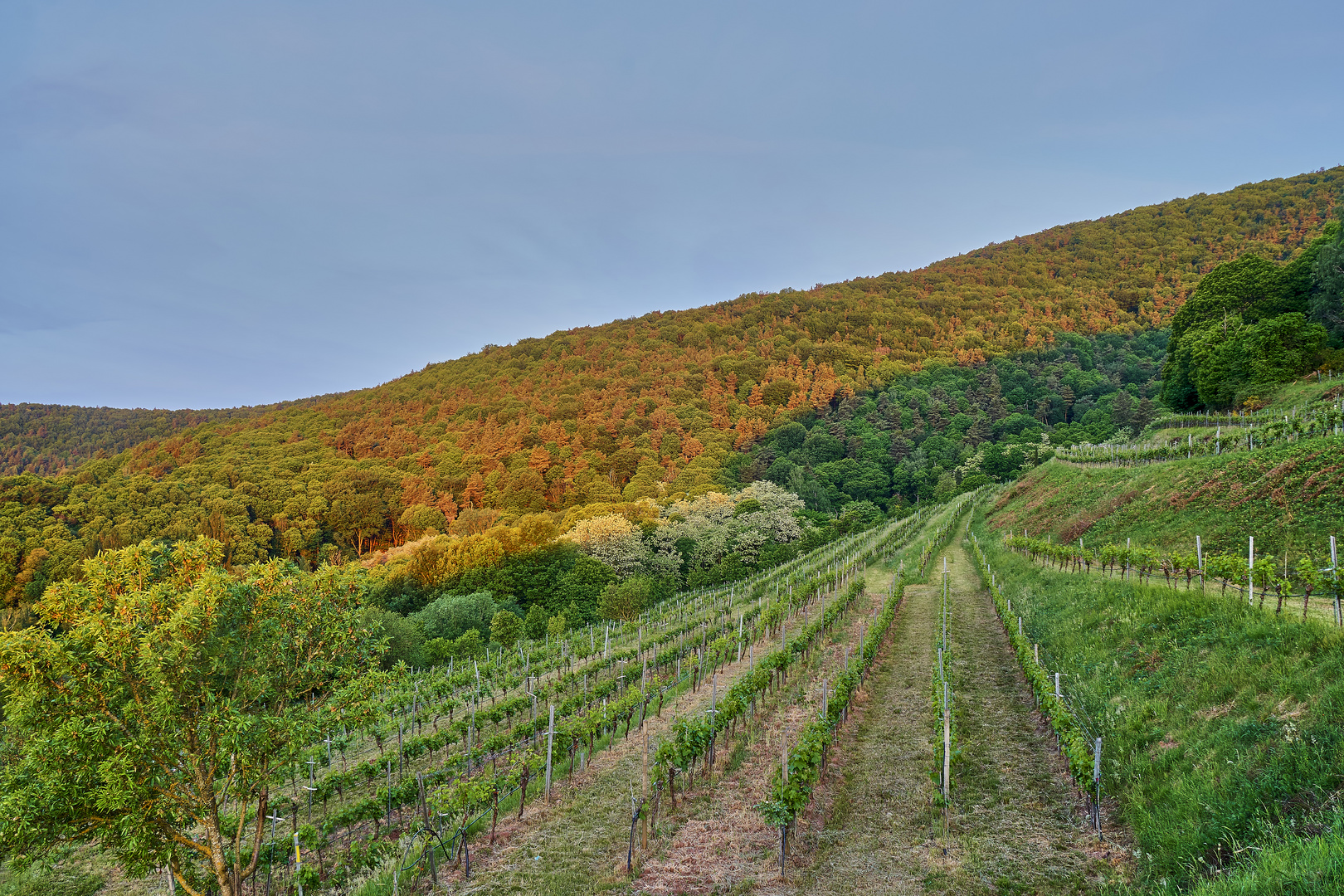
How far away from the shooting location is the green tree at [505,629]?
4159cm

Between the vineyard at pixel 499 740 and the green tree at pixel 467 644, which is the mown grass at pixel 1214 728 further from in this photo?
the green tree at pixel 467 644

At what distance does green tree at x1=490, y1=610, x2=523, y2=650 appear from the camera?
41.6 meters

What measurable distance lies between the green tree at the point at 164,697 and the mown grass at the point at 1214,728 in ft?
41.3

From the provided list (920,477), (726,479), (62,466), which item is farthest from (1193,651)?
(62,466)

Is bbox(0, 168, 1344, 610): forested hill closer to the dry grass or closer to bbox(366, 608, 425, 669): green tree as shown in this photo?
bbox(366, 608, 425, 669): green tree

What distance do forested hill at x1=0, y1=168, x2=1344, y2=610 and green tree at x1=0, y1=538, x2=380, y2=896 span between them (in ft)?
239

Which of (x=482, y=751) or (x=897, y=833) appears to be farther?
(x=482, y=751)

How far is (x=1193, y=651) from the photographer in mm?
12102

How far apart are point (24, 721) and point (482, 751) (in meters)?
9.88

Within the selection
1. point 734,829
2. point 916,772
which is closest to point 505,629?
point 734,829

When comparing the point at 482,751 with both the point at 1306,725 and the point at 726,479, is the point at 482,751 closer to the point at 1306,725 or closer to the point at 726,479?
the point at 1306,725

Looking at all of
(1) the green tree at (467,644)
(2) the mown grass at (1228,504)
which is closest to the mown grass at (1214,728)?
(2) the mown grass at (1228,504)

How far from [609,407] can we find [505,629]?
255 feet

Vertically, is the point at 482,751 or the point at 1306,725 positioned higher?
the point at 1306,725
